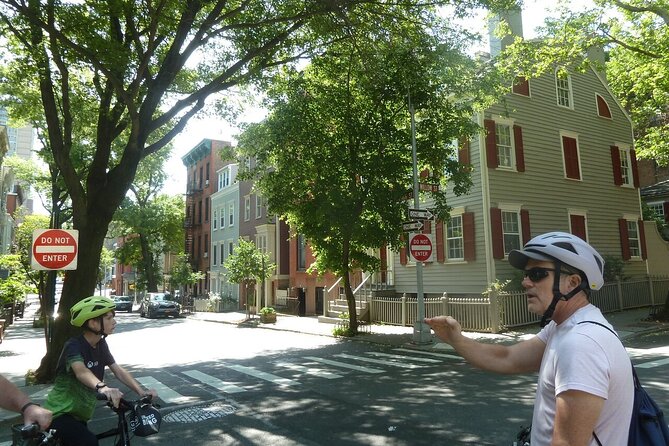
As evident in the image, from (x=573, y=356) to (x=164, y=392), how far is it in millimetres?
8485

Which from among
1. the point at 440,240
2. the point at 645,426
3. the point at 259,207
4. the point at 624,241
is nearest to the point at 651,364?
the point at 645,426

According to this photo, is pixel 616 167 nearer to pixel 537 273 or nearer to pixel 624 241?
pixel 624 241

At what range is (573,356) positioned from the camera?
1810mm

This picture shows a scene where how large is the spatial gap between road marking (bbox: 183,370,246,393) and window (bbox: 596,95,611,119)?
Answer: 2175 centimetres

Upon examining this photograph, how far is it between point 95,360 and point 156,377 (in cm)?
701

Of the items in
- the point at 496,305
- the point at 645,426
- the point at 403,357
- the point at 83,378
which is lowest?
the point at 403,357

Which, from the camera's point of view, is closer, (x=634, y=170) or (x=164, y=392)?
(x=164, y=392)

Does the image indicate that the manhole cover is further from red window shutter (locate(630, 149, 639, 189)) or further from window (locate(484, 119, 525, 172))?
red window shutter (locate(630, 149, 639, 189))

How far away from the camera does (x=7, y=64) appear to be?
13539 mm

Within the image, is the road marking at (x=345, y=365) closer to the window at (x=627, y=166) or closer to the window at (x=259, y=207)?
A: the window at (x=627, y=166)

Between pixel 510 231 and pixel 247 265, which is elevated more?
pixel 510 231

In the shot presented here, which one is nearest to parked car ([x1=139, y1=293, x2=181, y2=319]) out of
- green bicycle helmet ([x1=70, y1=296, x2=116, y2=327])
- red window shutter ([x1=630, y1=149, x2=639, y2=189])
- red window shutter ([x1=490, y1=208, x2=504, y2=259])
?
red window shutter ([x1=490, y1=208, x2=504, y2=259])

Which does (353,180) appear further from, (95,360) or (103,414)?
(95,360)

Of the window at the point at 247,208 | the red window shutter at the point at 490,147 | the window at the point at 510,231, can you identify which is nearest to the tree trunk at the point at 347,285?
the window at the point at 510,231
